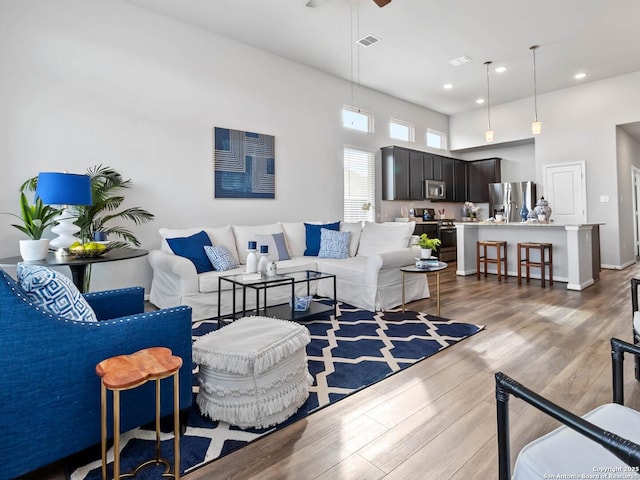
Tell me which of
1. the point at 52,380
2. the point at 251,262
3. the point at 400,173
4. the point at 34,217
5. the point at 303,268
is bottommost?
the point at 52,380

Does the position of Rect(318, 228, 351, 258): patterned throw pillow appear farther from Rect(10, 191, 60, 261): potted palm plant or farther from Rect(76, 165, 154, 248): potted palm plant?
Rect(10, 191, 60, 261): potted palm plant

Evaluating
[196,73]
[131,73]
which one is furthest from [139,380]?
[196,73]

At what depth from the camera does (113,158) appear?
3984 mm

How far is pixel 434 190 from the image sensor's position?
792 centimetres

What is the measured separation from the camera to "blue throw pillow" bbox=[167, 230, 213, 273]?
147 inches

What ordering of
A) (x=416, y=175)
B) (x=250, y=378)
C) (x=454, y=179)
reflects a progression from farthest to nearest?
(x=454, y=179), (x=416, y=175), (x=250, y=378)

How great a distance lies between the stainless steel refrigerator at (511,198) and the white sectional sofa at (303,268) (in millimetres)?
4373

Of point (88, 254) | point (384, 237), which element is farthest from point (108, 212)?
point (384, 237)

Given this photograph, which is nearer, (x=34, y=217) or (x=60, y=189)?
(x=60, y=189)

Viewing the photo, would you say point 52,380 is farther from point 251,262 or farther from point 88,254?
point 251,262

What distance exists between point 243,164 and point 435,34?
3196 mm

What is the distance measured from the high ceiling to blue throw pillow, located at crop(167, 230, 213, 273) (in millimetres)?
2727

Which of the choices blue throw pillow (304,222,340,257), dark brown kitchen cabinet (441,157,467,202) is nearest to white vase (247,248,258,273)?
blue throw pillow (304,222,340,257)

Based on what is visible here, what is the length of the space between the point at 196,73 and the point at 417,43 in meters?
3.13
